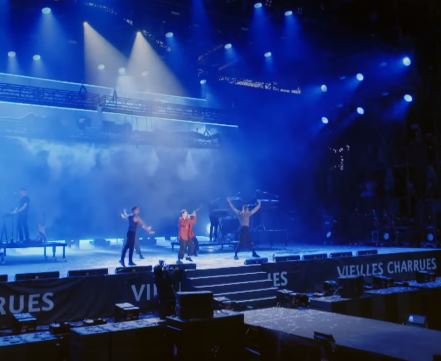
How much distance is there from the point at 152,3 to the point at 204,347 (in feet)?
42.4

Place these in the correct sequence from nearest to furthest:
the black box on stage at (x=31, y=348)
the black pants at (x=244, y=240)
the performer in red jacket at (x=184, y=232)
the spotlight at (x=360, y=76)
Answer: the black box on stage at (x=31, y=348), the performer in red jacket at (x=184, y=232), the black pants at (x=244, y=240), the spotlight at (x=360, y=76)

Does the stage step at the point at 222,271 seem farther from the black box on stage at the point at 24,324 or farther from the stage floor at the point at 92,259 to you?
the black box on stage at the point at 24,324

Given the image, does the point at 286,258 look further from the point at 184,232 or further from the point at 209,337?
the point at 209,337

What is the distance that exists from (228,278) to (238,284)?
0.33 metres

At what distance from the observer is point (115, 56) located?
1759cm

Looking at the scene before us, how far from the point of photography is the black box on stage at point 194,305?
5.97 metres

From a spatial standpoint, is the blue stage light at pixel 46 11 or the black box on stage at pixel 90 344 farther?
the blue stage light at pixel 46 11

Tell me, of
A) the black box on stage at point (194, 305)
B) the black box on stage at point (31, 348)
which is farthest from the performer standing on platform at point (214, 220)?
the black box on stage at point (31, 348)

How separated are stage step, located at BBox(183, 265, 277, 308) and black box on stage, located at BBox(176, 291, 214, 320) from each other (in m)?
4.67

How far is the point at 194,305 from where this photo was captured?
237 inches

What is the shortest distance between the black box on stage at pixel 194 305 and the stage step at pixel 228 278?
16.1 feet

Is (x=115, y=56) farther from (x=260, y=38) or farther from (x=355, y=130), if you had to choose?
(x=355, y=130)

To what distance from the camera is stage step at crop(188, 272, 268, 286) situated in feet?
36.2

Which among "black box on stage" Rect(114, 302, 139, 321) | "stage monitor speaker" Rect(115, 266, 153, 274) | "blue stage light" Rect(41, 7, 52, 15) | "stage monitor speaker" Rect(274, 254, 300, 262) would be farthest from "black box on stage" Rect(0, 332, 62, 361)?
"blue stage light" Rect(41, 7, 52, 15)
